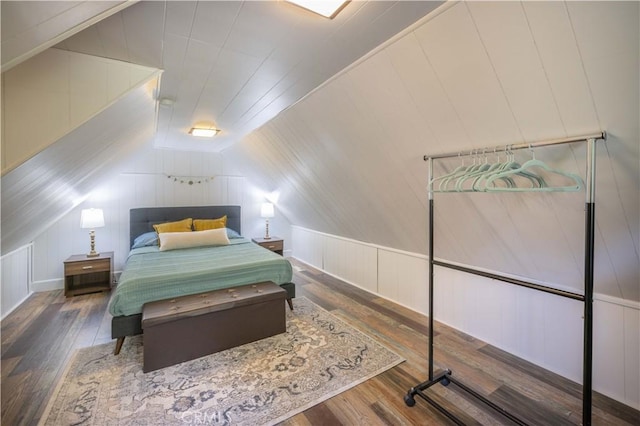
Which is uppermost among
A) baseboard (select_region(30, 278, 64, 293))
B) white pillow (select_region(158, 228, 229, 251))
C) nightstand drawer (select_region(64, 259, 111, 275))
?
white pillow (select_region(158, 228, 229, 251))

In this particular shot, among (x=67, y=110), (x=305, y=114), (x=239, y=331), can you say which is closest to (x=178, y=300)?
(x=239, y=331)

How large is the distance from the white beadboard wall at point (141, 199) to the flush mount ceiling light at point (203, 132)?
1.34 m

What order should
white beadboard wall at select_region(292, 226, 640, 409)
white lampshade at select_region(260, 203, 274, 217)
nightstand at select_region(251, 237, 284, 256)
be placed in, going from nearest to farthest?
white beadboard wall at select_region(292, 226, 640, 409) → nightstand at select_region(251, 237, 284, 256) → white lampshade at select_region(260, 203, 274, 217)

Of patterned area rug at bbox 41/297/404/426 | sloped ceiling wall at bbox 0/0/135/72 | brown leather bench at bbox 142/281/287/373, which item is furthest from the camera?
brown leather bench at bbox 142/281/287/373

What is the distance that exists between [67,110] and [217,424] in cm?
191

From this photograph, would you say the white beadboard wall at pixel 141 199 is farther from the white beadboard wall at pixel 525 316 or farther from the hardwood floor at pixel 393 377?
the white beadboard wall at pixel 525 316

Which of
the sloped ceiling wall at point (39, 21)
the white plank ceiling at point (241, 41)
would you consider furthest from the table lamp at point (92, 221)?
the sloped ceiling wall at point (39, 21)

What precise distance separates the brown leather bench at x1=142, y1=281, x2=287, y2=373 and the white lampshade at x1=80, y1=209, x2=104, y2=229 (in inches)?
87.6

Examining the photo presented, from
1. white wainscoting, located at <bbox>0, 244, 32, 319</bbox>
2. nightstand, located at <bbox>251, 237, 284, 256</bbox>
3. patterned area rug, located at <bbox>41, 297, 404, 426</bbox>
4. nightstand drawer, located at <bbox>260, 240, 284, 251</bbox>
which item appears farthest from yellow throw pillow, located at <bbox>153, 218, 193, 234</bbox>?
patterned area rug, located at <bbox>41, 297, 404, 426</bbox>

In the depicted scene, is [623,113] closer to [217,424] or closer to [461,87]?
[461,87]

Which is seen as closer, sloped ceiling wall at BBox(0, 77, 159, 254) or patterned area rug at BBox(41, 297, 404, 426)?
sloped ceiling wall at BBox(0, 77, 159, 254)

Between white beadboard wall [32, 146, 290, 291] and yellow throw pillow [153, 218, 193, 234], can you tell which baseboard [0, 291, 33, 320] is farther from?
yellow throw pillow [153, 218, 193, 234]

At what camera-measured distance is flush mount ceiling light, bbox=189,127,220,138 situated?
11.4 feet

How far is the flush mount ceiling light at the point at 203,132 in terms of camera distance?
11.4 feet
